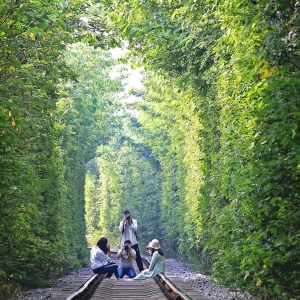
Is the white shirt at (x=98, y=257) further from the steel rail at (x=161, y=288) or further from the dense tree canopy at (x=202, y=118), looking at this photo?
the dense tree canopy at (x=202, y=118)

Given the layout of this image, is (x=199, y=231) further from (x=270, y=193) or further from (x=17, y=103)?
(x=270, y=193)

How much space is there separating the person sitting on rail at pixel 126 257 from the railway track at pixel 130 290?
115cm

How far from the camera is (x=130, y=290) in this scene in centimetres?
1170

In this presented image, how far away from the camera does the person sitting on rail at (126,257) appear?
48.2 feet

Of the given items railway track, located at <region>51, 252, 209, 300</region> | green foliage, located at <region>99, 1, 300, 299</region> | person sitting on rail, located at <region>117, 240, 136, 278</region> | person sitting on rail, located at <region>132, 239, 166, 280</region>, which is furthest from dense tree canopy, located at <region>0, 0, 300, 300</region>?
person sitting on rail, located at <region>117, 240, 136, 278</region>

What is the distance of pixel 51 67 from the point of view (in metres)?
11.2

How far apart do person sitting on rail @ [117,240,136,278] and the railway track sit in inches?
45.3

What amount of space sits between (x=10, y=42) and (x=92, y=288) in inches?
234

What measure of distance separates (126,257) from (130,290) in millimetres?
3266

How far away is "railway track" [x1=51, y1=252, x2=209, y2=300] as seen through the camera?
988 cm

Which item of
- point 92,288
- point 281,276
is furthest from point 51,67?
point 281,276

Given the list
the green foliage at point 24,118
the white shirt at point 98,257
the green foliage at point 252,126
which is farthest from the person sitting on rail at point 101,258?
the green foliage at point 252,126

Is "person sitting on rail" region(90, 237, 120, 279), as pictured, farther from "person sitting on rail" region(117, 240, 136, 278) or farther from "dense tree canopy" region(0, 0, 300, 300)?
"dense tree canopy" region(0, 0, 300, 300)

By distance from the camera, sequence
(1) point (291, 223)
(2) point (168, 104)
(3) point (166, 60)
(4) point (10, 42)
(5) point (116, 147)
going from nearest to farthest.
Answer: (1) point (291, 223) → (4) point (10, 42) → (3) point (166, 60) → (2) point (168, 104) → (5) point (116, 147)
